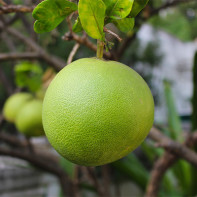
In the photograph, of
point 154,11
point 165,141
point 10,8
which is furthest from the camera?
point 154,11

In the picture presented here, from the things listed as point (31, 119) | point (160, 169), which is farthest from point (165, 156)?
point (31, 119)

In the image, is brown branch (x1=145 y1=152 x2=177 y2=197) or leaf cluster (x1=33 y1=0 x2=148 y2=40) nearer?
leaf cluster (x1=33 y1=0 x2=148 y2=40)

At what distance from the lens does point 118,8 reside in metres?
0.34

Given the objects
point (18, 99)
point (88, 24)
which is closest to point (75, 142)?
point (88, 24)

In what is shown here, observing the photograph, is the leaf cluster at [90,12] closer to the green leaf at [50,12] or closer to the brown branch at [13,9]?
the green leaf at [50,12]

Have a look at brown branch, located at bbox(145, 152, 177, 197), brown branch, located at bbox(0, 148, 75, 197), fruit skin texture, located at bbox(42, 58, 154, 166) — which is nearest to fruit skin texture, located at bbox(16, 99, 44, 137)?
brown branch, located at bbox(0, 148, 75, 197)

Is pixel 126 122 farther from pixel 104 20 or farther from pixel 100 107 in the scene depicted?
pixel 104 20

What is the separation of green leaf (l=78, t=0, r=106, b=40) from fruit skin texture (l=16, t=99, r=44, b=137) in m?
0.56

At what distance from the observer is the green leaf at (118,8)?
13.0 inches

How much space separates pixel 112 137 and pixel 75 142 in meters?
0.05

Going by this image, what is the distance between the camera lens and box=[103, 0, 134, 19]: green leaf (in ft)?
1.09

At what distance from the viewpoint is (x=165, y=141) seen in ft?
2.40

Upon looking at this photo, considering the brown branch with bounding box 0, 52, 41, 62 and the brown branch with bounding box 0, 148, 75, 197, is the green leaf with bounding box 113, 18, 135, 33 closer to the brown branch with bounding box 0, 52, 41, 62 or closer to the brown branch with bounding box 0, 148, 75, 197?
the brown branch with bounding box 0, 52, 41, 62

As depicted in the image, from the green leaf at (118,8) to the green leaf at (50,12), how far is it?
5cm
